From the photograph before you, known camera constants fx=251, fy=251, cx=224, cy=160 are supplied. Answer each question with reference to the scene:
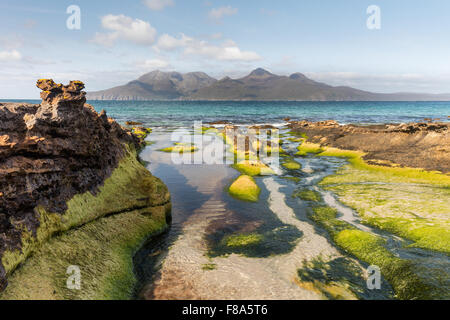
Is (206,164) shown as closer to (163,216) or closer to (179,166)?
(179,166)

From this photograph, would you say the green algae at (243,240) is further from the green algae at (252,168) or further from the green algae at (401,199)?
the green algae at (252,168)

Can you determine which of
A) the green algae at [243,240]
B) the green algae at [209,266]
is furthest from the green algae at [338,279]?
the green algae at [209,266]

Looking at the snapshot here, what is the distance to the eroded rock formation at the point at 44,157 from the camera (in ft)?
36.4

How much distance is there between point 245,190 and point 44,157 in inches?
709

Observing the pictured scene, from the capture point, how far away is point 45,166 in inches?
Result: 512

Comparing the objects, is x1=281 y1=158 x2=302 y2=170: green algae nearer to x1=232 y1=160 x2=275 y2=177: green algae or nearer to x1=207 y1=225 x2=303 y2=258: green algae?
x1=232 y1=160 x2=275 y2=177: green algae

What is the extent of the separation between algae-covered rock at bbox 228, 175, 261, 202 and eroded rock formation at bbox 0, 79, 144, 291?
44.2 ft

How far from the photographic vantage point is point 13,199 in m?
11.1

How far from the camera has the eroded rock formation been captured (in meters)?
11.1

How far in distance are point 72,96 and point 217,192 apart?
17.0 m

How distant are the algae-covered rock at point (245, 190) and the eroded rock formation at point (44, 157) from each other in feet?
44.2

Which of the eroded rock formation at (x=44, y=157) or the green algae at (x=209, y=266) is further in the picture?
the green algae at (x=209, y=266)
